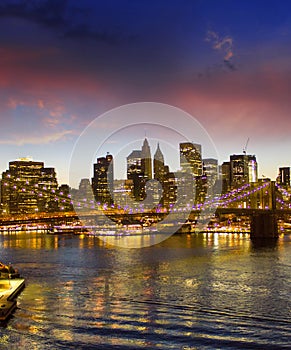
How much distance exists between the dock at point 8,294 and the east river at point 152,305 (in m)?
0.27

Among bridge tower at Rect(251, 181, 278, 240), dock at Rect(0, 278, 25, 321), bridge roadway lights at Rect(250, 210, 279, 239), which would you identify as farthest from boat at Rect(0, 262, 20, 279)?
bridge roadway lights at Rect(250, 210, 279, 239)

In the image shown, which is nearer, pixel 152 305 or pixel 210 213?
pixel 152 305

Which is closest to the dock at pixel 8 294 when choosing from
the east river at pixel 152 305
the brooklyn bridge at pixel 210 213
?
the east river at pixel 152 305

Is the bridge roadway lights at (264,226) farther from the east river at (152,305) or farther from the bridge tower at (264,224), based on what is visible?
the east river at (152,305)

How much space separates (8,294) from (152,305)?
16.5ft

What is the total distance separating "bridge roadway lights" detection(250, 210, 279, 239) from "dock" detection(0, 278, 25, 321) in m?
33.3

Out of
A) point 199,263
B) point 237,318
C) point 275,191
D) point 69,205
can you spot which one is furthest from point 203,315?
point 69,205

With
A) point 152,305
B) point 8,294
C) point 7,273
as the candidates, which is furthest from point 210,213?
point 8,294

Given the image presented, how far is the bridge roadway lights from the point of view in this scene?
5072 centimetres

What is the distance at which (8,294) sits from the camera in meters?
18.2

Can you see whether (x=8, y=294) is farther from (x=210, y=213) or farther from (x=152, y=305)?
(x=210, y=213)

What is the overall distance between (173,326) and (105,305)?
3.58 metres

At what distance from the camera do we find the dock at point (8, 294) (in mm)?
15755

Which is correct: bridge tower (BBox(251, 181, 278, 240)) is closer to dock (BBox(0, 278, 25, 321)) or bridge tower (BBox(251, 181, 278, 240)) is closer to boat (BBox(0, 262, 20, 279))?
boat (BBox(0, 262, 20, 279))
